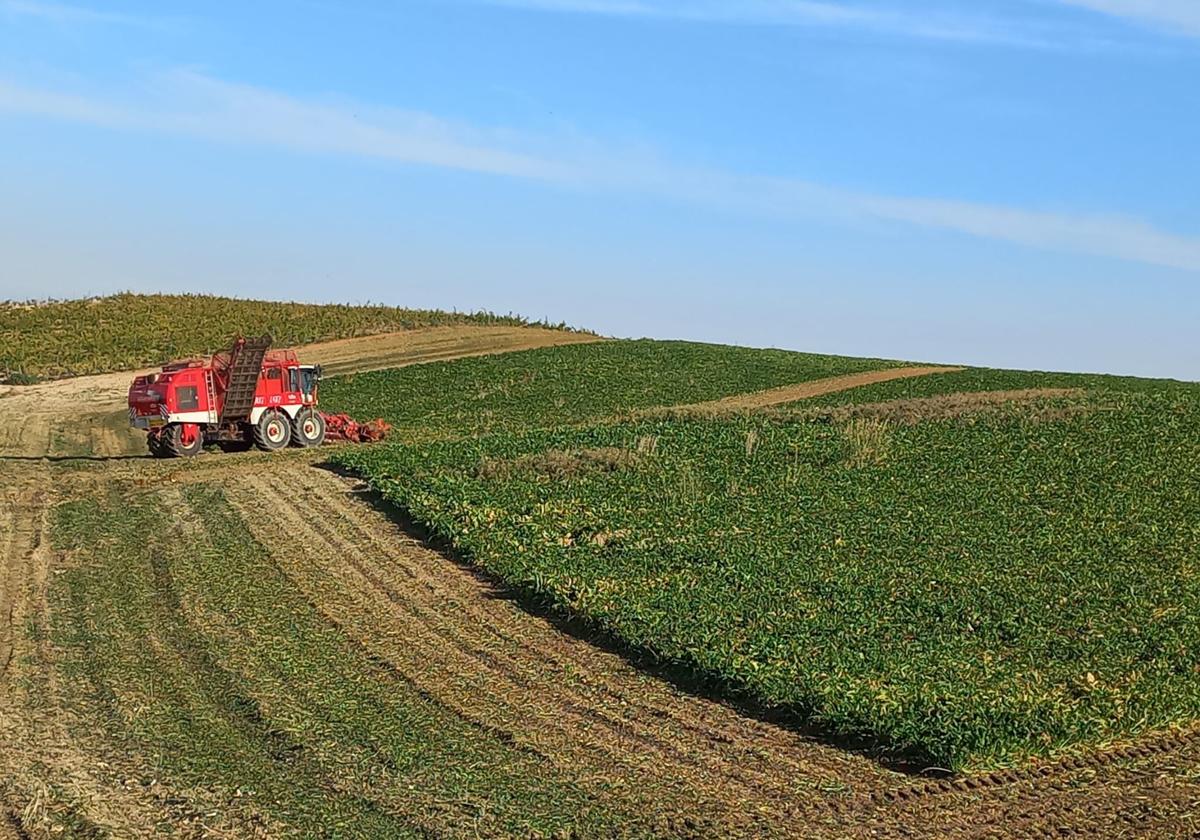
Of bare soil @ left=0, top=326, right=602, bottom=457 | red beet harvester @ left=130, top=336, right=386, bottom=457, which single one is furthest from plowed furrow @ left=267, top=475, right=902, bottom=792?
bare soil @ left=0, top=326, right=602, bottom=457

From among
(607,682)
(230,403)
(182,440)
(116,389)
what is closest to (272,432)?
(230,403)

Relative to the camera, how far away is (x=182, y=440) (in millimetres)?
31531

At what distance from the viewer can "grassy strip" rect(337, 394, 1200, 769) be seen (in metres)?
13.2

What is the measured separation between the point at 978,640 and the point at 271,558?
10958 mm

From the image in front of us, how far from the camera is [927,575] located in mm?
17734

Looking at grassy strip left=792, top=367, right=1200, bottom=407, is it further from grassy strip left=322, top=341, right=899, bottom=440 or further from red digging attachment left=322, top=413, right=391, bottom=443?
red digging attachment left=322, top=413, right=391, bottom=443

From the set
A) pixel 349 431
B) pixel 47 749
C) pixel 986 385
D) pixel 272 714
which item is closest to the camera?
pixel 47 749

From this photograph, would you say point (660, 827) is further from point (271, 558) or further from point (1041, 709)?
point (271, 558)

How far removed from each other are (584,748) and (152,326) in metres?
55.8

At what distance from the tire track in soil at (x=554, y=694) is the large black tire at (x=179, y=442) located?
34.7 ft

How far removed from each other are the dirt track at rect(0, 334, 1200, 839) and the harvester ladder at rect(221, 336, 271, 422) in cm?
1137

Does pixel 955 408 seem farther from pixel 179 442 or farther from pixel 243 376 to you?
pixel 179 442

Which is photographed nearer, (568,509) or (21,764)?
(21,764)

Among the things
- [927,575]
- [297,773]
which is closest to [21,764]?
[297,773]
